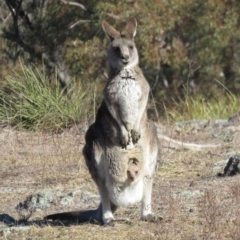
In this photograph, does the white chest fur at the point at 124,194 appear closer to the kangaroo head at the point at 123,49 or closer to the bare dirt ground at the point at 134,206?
the bare dirt ground at the point at 134,206

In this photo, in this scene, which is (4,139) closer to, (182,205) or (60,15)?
(182,205)

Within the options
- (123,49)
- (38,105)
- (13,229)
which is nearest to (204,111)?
(38,105)

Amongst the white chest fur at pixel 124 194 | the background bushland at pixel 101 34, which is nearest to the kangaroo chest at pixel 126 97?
the white chest fur at pixel 124 194

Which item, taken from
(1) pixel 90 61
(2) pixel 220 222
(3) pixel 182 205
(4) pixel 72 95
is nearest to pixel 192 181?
(3) pixel 182 205

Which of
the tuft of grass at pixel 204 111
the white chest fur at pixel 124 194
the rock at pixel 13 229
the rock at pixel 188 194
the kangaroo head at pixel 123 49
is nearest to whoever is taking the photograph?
the rock at pixel 13 229

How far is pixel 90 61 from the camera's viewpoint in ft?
69.4

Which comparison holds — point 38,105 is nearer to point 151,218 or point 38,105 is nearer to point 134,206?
point 134,206

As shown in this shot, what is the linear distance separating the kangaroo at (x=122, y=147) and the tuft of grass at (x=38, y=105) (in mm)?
5898

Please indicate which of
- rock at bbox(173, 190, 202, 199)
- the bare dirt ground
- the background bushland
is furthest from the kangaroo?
the background bushland

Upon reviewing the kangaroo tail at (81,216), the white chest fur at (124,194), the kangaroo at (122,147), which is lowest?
the kangaroo tail at (81,216)

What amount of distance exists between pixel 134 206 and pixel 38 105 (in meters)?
5.84

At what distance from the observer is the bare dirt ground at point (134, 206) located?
680cm

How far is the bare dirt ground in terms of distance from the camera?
6.80 metres

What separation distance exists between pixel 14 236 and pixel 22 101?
734 cm
